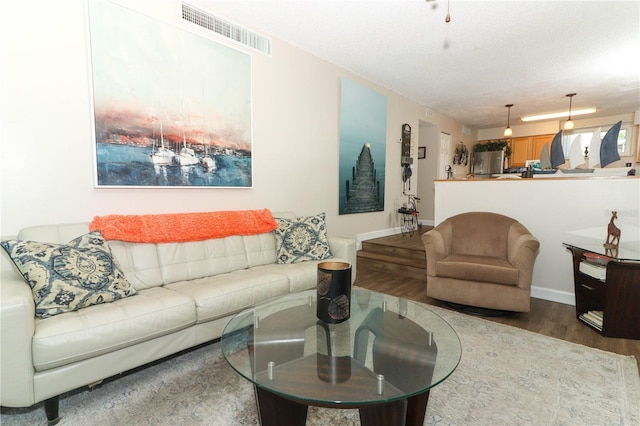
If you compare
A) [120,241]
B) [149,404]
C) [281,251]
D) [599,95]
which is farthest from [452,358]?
[599,95]

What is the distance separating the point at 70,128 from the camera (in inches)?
81.1

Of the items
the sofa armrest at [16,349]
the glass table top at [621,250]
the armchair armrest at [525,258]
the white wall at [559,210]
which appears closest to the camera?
the sofa armrest at [16,349]

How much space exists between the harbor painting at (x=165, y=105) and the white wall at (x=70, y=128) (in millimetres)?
79

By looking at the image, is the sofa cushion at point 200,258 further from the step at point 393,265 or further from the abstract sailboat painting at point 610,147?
the abstract sailboat painting at point 610,147

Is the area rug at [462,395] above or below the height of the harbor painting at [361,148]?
below

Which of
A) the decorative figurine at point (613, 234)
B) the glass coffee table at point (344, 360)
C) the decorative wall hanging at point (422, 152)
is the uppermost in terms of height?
the decorative wall hanging at point (422, 152)

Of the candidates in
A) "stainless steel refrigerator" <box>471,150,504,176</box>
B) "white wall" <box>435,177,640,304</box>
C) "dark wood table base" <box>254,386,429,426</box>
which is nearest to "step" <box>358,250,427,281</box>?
"white wall" <box>435,177,640,304</box>

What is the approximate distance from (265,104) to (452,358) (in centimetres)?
285

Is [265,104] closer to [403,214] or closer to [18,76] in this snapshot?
[18,76]

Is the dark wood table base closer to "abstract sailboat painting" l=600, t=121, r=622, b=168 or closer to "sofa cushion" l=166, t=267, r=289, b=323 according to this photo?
"sofa cushion" l=166, t=267, r=289, b=323

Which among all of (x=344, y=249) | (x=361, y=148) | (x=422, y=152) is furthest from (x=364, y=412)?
(x=422, y=152)

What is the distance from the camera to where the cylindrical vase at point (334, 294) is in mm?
1509

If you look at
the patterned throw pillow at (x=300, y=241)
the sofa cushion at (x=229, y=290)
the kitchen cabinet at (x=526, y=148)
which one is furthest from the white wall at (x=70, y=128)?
the kitchen cabinet at (x=526, y=148)

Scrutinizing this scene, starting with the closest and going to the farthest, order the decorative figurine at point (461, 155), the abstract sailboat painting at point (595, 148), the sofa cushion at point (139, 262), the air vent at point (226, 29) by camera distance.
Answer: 1. the sofa cushion at point (139, 262)
2. the air vent at point (226, 29)
3. the abstract sailboat painting at point (595, 148)
4. the decorative figurine at point (461, 155)
